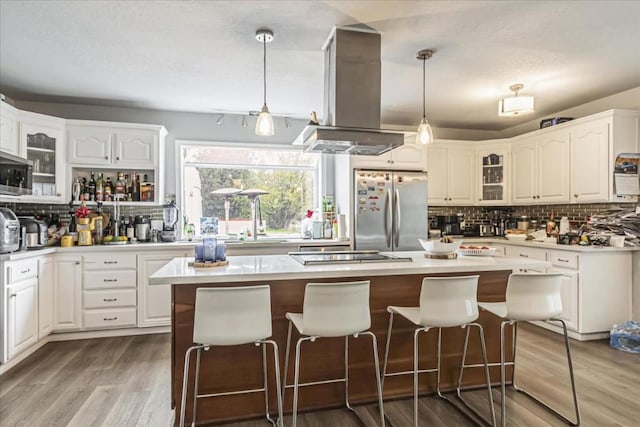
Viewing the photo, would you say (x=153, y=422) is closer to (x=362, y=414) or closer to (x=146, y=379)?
(x=146, y=379)

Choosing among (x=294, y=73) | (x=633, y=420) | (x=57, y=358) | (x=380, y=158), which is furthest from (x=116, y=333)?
(x=633, y=420)

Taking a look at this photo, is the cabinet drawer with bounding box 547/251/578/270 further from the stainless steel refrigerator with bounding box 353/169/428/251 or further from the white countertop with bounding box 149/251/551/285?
the white countertop with bounding box 149/251/551/285

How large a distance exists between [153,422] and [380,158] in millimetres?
3600

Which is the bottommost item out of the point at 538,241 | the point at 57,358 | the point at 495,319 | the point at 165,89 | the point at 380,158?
the point at 57,358

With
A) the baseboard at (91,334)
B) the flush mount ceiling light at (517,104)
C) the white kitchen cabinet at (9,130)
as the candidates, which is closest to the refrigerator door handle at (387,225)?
the flush mount ceiling light at (517,104)

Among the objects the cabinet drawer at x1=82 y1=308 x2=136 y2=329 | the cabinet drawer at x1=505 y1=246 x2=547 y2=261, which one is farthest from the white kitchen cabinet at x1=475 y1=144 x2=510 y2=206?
the cabinet drawer at x1=82 y1=308 x2=136 y2=329

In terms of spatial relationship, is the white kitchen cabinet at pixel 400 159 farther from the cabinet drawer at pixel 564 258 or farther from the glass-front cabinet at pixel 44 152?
the glass-front cabinet at pixel 44 152

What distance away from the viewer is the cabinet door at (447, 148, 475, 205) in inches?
205

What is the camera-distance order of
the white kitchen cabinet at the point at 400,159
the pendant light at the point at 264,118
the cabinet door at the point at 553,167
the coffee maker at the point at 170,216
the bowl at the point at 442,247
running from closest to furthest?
the pendant light at the point at 264,118, the bowl at the point at 442,247, the cabinet door at the point at 553,167, the coffee maker at the point at 170,216, the white kitchen cabinet at the point at 400,159

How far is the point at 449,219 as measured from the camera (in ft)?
17.9

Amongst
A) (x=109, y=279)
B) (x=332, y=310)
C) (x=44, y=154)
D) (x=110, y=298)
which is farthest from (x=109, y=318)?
(x=332, y=310)

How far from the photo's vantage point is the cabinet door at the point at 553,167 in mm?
4250

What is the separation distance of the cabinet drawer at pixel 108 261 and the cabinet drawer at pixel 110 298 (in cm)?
25

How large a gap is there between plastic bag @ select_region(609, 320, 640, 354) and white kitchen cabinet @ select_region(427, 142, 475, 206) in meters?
2.25
